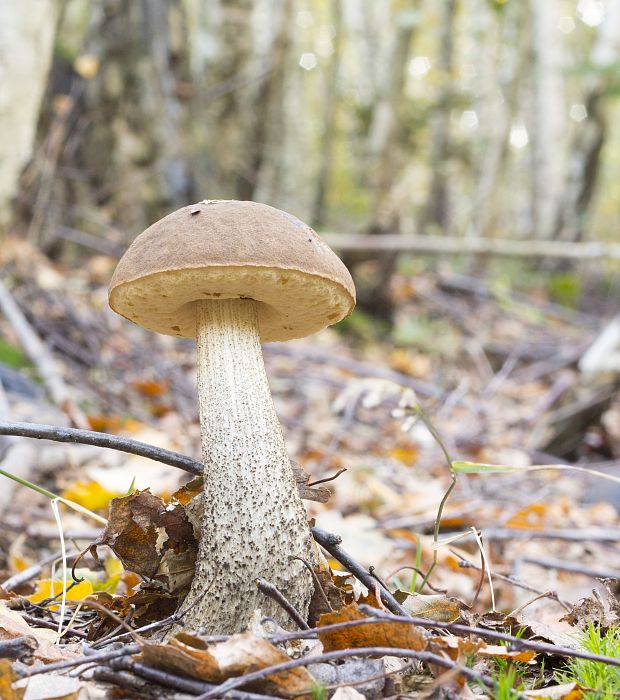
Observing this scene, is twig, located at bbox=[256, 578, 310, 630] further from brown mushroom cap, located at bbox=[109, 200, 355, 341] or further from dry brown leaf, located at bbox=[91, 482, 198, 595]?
brown mushroom cap, located at bbox=[109, 200, 355, 341]

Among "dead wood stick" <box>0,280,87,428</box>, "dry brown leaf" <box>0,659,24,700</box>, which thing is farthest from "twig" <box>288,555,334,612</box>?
"dead wood stick" <box>0,280,87,428</box>

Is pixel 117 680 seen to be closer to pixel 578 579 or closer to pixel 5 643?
pixel 5 643

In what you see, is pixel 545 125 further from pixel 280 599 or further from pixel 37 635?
pixel 37 635

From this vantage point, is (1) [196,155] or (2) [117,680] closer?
(2) [117,680]

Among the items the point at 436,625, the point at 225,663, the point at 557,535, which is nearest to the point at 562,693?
the point at 436,625

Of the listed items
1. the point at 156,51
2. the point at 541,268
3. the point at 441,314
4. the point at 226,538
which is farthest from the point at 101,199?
the point at 541,268
